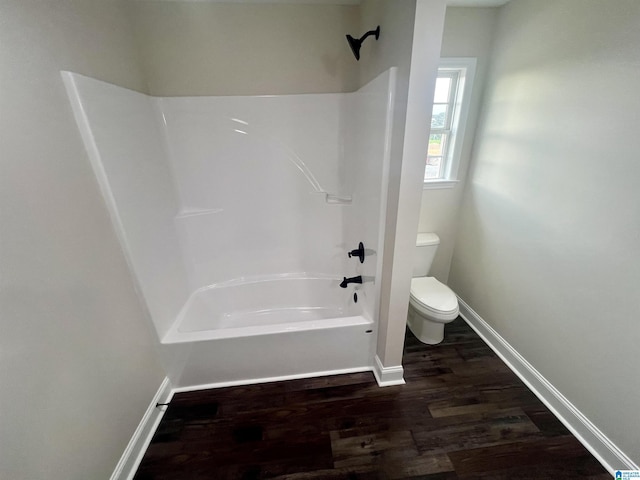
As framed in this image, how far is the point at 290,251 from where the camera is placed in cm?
215

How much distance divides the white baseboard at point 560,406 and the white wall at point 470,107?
0.65 metres

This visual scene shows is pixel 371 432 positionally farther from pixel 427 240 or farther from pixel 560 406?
pixel 427 240

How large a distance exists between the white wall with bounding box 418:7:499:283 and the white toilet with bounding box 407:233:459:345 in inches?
7.6

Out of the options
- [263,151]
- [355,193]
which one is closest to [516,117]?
[355,193]

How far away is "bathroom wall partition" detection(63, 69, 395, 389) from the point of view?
50.9 inches

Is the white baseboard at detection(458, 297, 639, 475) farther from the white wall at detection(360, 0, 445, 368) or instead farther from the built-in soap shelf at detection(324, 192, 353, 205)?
the built-in soap shelf at detection(324, 192, 353, 205)

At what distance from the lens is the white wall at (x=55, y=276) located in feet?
2.47

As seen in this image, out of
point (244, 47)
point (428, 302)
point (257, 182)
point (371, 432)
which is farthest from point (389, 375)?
point (244, 47)

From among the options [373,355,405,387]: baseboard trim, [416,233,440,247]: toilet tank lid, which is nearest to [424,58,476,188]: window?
[416,233,440,247]: toilet tank lid

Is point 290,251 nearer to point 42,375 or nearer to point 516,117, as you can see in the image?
point 42,375

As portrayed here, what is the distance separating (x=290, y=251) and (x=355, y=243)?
626mm

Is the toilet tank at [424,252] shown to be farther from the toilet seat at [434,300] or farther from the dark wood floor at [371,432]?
the dark wood floor at [371,432]

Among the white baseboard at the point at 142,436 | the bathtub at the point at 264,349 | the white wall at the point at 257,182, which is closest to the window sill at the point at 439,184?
the white wall at the point at 257,182

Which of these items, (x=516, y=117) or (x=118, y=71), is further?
(x=516, y=117)
